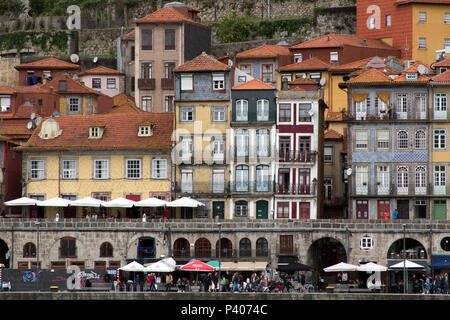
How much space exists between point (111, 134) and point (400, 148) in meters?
18.7

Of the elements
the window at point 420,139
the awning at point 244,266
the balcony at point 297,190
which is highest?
the window at point 420,139

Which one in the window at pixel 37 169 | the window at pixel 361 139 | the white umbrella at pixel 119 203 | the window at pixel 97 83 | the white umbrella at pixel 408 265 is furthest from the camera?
the window at pixel 97 83

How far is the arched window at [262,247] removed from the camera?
3426 inches

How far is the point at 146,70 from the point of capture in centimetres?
10550

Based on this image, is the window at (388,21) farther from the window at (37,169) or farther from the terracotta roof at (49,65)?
the window at (37,169)

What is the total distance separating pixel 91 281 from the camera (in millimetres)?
82812

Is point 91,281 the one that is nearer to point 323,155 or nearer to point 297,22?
point 323,155

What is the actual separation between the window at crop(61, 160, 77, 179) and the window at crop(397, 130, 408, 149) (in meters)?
20.7

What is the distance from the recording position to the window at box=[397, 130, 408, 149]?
9088 cm

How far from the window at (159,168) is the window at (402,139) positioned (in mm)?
14858

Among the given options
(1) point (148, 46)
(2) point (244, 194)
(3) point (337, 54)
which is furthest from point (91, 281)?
(3) point (337, 54)

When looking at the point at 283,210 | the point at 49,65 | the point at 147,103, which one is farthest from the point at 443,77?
the point at 49,65

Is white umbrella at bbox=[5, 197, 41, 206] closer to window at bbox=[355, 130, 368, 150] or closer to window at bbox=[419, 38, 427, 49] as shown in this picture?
window at bbox=[355, 130, 368, 150]

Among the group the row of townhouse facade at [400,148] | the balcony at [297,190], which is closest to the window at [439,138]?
the row of townhouse facade at [400,148]
